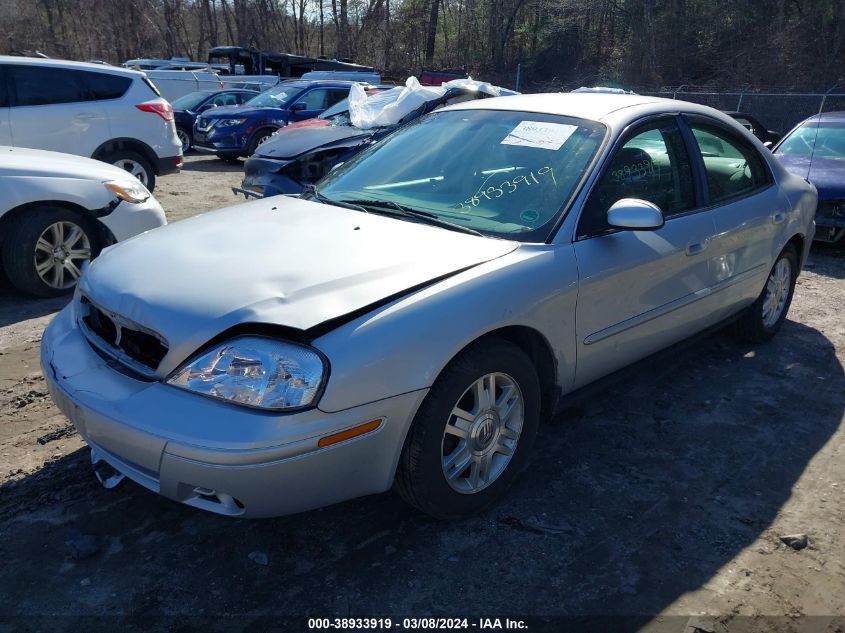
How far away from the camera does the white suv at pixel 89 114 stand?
7.80 m

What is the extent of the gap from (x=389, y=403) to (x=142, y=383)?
877mm

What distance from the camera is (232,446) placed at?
7.13ft

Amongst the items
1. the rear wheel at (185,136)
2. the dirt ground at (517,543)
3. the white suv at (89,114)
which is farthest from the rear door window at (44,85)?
the rear wheel at (185,136)

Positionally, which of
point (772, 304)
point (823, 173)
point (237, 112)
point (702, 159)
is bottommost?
point (772, 304)

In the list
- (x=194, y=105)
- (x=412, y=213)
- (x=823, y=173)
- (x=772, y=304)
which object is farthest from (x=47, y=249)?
(x=194, y=105)

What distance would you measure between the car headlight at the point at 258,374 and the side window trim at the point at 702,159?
2563mm

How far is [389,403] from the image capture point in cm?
236

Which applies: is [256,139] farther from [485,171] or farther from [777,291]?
[485,171]

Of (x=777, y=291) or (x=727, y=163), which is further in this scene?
(x=777, y=291)

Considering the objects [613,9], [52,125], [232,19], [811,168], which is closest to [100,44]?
[232,19]

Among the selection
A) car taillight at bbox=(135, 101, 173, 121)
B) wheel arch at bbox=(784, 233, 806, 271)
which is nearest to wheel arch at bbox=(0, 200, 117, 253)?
car taillight at bbox=(135, 101, 173, 121)

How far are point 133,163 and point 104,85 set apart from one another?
0.96 meters

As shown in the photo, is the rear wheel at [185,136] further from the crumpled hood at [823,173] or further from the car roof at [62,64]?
the crumpled hood at [823,173]

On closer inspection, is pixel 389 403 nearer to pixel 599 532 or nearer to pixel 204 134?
pixel 599 532
